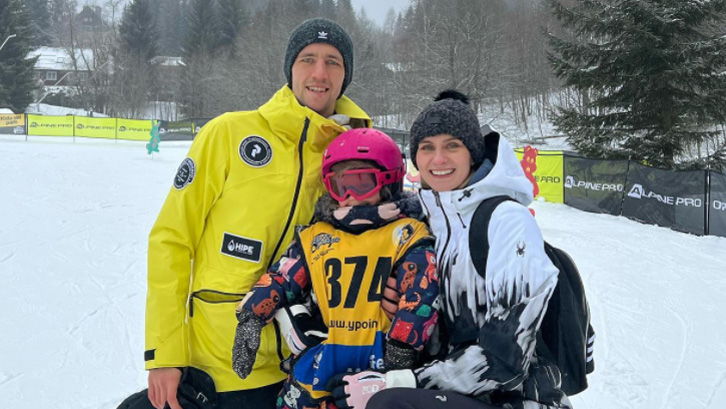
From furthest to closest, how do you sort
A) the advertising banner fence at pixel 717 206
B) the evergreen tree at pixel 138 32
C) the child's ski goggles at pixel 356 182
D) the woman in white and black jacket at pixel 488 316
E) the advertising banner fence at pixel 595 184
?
the evergreen tree at pixel 138 32, the advertising banner fence at pixel 595 184, the advertising banner fence at pixel 717 206, the child's ski goggles at pixel 356 182, the woman in white and black jacket at pixel 488 316

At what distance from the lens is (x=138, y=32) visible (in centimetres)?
6184

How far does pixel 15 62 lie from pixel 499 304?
57361 millimetres

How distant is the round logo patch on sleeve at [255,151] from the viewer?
2258 mm

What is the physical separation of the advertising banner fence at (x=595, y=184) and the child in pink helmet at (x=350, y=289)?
14363 mm

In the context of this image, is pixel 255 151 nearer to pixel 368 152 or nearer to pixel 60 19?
pixel 368 152

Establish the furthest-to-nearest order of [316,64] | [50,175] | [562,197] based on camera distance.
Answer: [562,197], [50,175], [316,64]

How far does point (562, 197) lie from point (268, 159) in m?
15.8

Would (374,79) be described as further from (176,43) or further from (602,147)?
(176,43)

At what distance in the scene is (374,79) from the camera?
5162 cm

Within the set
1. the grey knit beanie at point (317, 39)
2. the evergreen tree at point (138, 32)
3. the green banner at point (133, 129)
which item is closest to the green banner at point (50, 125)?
the green banner at point (133, 129)

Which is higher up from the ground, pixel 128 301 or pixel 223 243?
pixel 223 243

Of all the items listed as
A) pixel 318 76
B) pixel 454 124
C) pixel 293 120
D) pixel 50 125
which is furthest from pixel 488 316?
pixel 50 125

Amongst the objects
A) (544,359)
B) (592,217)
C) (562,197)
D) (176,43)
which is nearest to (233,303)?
(544,359)

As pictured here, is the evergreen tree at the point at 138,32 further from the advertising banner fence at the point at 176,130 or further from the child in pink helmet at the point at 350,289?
the child in pink helmet at the point at 350,289
